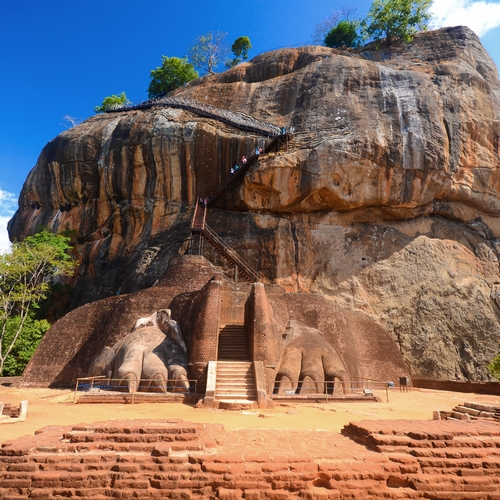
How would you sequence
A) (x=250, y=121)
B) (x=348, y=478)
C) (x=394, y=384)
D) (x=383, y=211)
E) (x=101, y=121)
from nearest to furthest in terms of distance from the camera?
(x=348, y=478) → (x=394, y=384) → (x=383, y=211) → (x=250, y=121) → (x=101, y=121)

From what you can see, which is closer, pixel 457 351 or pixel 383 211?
pixel 457 351

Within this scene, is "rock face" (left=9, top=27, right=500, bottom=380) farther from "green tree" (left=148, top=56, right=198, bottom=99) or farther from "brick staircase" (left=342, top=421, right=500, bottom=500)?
"brick staircase" (left=342, top=421, right=500, bottom=500)

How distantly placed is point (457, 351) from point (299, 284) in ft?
29.3

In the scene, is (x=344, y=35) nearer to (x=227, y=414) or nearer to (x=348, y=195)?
(x=348, y=195)

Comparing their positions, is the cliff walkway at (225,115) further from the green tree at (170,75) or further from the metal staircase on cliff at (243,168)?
the green tree at (170,75)

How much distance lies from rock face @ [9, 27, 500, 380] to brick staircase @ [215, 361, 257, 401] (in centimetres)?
1209

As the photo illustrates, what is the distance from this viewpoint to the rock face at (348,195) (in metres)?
23.7

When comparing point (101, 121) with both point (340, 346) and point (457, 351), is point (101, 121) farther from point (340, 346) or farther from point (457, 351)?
point (457, 351)

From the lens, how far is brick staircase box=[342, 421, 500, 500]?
4.40 meters

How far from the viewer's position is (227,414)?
8945 millimetres

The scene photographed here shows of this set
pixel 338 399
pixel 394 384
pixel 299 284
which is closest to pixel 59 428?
pixel 338 399

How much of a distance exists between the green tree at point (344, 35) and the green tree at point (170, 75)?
13799 mm

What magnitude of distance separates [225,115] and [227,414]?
74.0 feet

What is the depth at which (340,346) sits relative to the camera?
15688 mm
